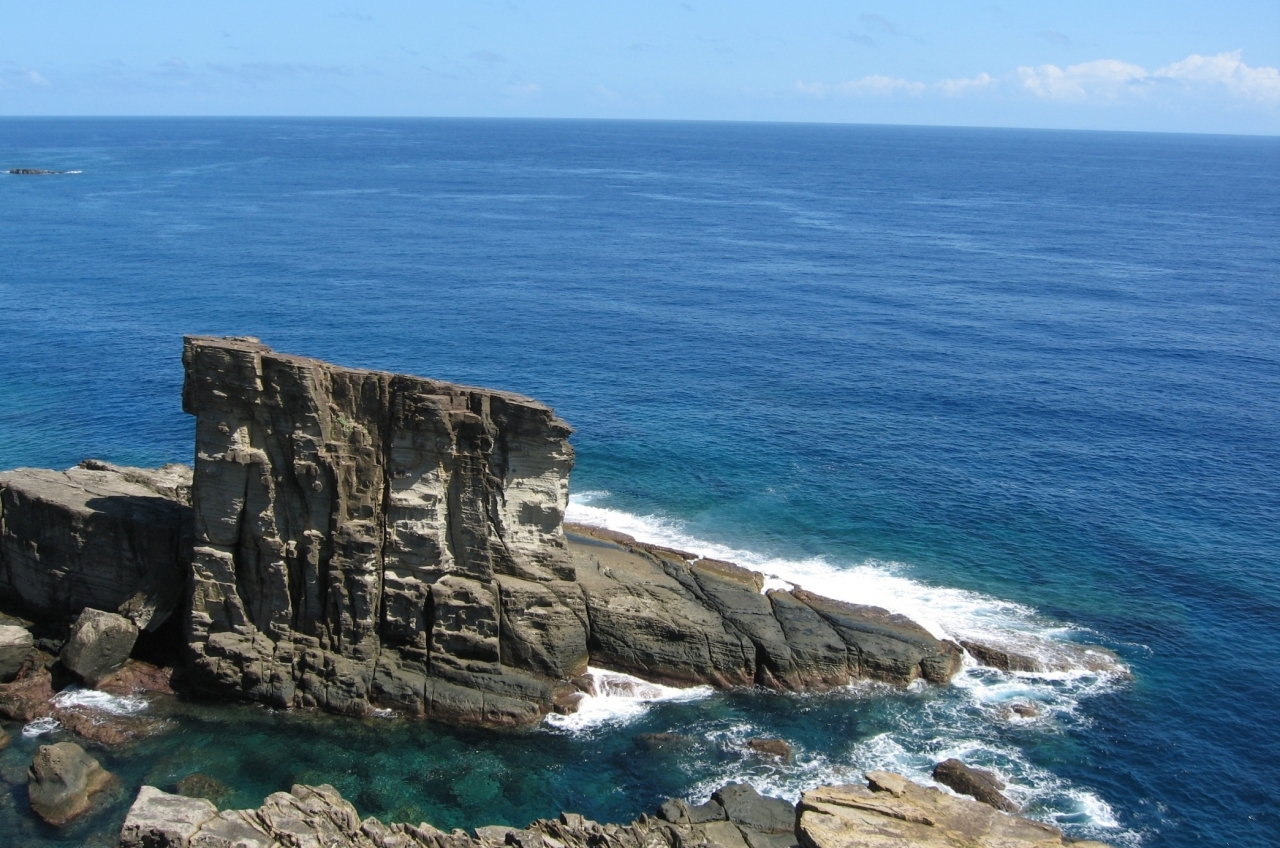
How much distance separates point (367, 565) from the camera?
50156 millimetres

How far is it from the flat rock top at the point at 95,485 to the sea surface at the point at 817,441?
11.7 metres

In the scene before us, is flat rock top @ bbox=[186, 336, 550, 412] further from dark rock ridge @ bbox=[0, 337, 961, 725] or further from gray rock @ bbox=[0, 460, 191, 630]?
gray rock @ bbox=[0, 460, 191, 630]

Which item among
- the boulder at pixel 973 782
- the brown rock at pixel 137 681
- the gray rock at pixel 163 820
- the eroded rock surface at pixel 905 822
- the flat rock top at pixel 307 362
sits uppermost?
the flat rock top at pixel 307 362

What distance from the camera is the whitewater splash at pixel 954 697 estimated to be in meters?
45.8

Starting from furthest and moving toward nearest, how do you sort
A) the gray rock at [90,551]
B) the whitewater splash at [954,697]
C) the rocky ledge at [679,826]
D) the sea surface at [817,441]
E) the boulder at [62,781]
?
the gray rock at [90,551], the sea surface at [817,441], the whitewater splash at [954,697], the boulder at [62,781], the rocky ledge at [679,826]

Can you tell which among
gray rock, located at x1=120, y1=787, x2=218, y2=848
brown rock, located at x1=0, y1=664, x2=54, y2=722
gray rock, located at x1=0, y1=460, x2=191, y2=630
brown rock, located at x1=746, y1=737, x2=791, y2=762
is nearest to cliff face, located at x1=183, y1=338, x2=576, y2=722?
gray rock, located at x1=0, y1=460, x2=191, y2=630

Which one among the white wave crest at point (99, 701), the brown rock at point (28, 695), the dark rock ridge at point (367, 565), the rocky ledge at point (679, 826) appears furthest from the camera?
the dark rock ridge at point (367, 565)

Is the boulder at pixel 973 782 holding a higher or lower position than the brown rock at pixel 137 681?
lower

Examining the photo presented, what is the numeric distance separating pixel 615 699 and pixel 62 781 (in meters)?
24.1

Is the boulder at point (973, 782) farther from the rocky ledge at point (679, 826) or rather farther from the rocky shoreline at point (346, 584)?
the rocky ledge at point (679, 826)

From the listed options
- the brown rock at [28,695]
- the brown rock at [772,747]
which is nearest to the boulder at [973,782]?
the brown rock at [772,747]

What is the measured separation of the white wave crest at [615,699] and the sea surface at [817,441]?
26 centimetres

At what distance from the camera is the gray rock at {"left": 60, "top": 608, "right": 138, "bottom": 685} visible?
49.7 meters

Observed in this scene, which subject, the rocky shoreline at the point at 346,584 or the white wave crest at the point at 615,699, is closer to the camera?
the rocky shoreline at the point at 346,584
